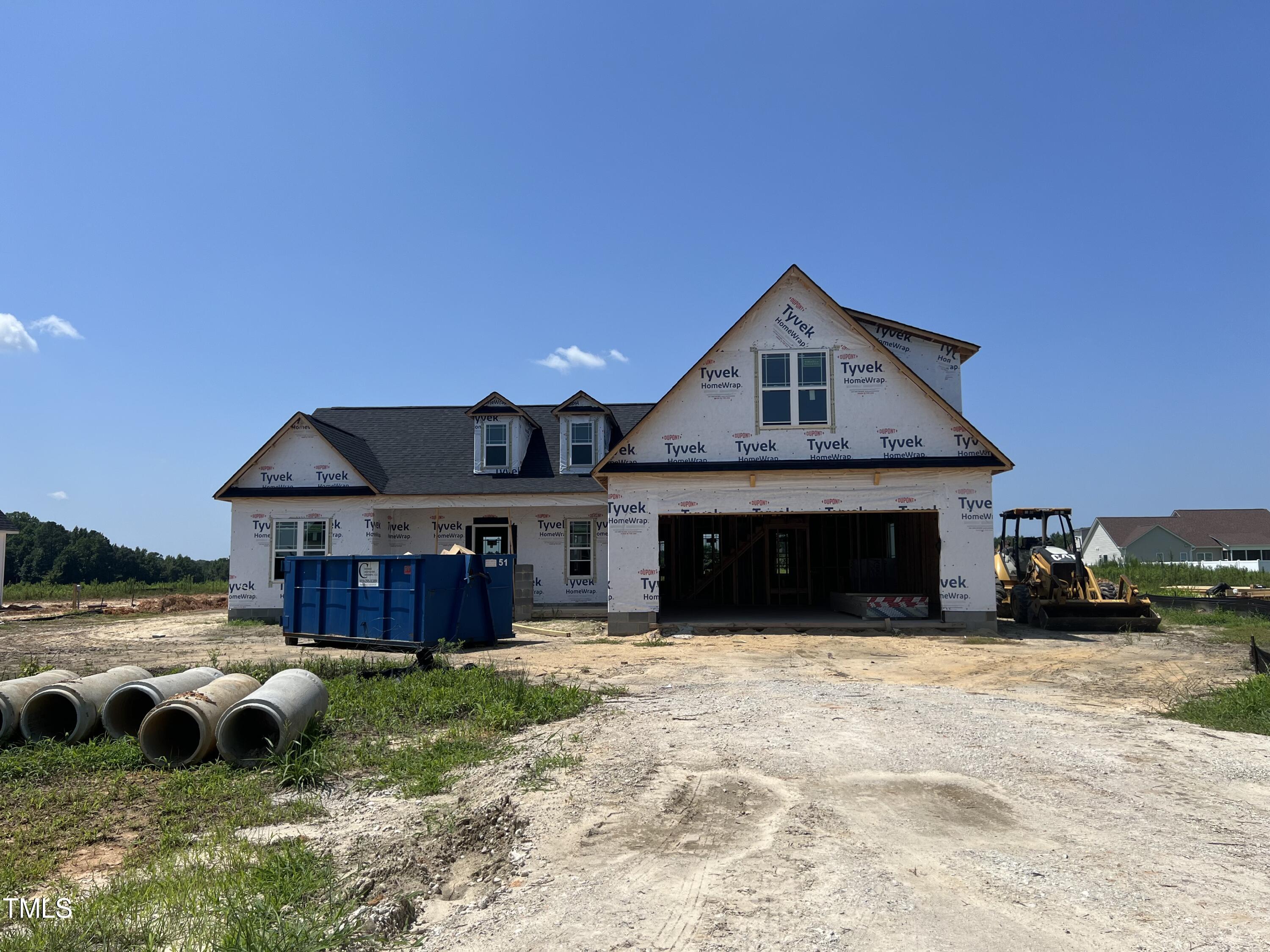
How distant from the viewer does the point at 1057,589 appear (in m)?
20.0

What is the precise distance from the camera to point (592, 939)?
11.9 ft

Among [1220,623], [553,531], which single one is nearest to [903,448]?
[1220,623]

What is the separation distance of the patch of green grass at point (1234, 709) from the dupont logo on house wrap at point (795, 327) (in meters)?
11.2

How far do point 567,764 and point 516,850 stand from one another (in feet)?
6.02

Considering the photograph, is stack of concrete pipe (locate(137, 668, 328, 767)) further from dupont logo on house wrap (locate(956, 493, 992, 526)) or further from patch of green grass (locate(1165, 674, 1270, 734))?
dupont logo on house wrap (locate(956, 493, 992, 526))

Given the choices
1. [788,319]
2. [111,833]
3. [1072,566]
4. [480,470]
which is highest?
[788,319]

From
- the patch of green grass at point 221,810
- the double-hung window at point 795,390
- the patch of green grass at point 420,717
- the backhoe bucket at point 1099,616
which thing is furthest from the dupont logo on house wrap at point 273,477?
the backhoe bucket at point 1099,616

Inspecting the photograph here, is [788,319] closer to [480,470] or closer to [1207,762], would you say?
[480,470]

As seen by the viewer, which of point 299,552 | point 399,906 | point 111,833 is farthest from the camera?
point 299,552

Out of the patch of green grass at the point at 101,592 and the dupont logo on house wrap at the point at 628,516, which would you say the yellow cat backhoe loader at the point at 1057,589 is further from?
the patch of green grass at the point at 101,592

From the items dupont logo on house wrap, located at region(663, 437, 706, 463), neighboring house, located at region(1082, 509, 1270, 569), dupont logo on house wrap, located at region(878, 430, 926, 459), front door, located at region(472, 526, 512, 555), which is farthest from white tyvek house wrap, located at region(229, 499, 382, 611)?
neighboring house, located at region(1082, 509, 1270, 569)

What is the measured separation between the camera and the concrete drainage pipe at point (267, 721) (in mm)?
6961

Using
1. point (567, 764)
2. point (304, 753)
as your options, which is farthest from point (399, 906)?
point (304, 753)

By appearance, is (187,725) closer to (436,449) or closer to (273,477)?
(273,477)
